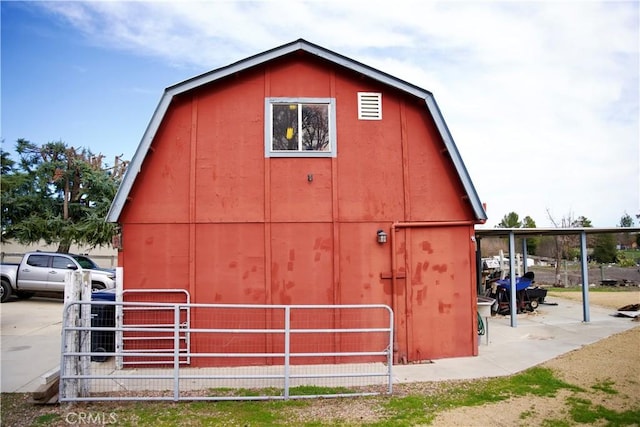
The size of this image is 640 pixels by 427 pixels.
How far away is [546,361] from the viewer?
25.7ft

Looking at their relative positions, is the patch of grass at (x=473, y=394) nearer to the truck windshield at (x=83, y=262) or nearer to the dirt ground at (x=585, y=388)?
the dirt ground at (x=585, y=388)

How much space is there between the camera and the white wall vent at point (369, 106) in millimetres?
8258

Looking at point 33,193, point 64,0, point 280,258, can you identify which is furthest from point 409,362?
point 33,193

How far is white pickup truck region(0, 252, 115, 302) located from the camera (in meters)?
14.4

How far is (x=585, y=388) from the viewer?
6.41 m

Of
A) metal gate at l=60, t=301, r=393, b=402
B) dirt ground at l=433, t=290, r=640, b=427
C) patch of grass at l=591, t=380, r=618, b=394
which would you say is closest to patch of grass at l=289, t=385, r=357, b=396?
metal gate at l=60, t=301, r=393, b=402

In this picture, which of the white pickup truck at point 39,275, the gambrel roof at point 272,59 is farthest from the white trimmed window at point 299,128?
the white pickup truck at point 39,275

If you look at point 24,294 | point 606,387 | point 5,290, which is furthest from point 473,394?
point 24,294

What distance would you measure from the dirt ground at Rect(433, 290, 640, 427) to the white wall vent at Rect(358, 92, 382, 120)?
17.1 ft

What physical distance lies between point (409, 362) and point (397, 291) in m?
1.29

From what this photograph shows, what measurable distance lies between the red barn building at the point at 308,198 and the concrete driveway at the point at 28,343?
2175 mm

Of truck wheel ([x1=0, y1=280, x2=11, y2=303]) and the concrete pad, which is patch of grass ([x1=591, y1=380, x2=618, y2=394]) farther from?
truck wheel ([x1=0, y1=280, x2=11, y2=303])

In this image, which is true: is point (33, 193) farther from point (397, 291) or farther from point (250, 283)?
point (397, 291)

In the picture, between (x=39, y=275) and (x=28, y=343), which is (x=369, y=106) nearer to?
(x=28, y=343)
